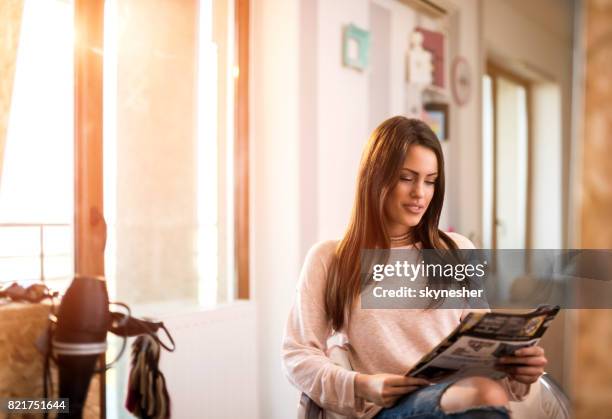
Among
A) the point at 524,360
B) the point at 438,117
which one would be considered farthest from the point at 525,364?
the point at 438,117

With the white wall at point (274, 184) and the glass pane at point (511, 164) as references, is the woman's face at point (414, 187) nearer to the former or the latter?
the white wall at point (274, 184)

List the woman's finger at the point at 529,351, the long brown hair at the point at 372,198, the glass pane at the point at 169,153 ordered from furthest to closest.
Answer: the glass pane at the point at 169,153 → the long brown hair at the point at 372,198 → the woman's finger at the point at 529,351

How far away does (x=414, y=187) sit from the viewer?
1347 millimetres

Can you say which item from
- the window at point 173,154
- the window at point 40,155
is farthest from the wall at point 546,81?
the window at point 40,155

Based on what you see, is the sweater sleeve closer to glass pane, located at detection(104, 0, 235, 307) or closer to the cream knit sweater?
the cream knit sweater

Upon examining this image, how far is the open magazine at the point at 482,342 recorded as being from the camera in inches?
38.3

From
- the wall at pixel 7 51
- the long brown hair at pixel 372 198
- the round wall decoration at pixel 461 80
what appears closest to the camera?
the wall at pixel 7 51

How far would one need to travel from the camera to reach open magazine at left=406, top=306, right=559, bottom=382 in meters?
0.97

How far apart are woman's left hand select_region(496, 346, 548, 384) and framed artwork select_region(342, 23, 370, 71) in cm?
125

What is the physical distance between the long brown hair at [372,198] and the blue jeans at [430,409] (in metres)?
0.26

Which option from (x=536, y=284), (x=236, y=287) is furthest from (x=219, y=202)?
(x=536, y=284)

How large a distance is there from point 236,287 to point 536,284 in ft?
3.44

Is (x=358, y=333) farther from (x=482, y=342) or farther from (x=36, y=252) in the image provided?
(x=36, y=252)

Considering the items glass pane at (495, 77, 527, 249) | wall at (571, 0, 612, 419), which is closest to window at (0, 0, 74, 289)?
wall at (571, 0, 612, 419)
